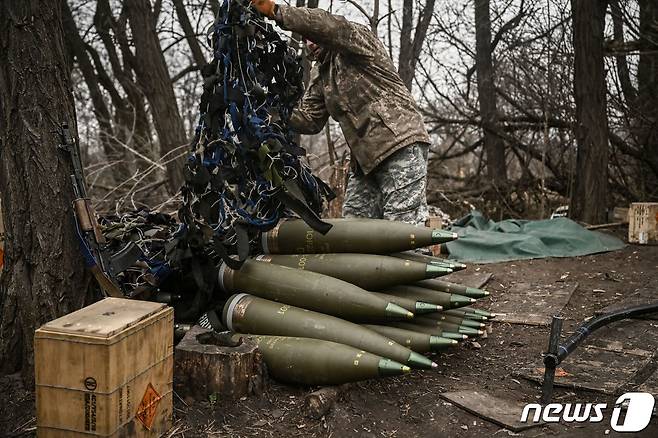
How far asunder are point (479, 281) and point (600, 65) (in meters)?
4.65

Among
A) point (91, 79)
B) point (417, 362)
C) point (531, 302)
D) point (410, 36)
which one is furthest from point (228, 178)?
point (91, 79)

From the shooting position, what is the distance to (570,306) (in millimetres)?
5023

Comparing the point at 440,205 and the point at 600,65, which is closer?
the point at 600,65

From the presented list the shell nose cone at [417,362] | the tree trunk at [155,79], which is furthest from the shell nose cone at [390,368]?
the tree trunk at [155,79]

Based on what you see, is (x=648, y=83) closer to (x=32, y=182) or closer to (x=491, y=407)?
(x=491, y=407)

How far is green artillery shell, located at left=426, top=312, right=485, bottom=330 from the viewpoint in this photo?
375 cm

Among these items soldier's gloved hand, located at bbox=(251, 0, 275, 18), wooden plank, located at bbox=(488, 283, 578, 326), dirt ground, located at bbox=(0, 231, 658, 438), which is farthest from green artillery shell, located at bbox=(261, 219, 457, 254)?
wooden plank, located at bbox=(488, 283, 578, 326)

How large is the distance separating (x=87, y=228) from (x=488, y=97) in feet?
30.7

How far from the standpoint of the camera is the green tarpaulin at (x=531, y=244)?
273 inches

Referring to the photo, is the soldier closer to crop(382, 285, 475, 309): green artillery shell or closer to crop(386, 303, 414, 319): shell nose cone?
crop(382, 285, 475, 309): green artillery shell

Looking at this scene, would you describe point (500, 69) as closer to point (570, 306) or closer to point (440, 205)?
point (440, 205)

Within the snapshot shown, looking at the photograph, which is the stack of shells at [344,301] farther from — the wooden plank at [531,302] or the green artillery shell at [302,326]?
the wooden plank at [531,302]

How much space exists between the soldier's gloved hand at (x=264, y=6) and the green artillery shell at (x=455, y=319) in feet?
6.90

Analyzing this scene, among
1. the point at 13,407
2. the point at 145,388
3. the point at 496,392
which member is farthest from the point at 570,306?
the point at 13,407
